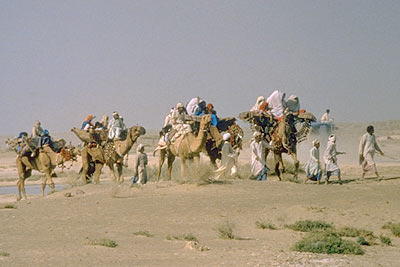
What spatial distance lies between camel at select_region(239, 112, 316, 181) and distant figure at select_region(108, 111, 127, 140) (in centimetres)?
443

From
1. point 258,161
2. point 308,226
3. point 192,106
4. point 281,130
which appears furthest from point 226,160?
point 308,226

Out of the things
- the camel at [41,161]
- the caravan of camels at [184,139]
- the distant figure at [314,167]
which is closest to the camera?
the distant figure at [314,167]

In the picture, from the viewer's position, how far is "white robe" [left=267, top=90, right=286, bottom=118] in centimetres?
2298

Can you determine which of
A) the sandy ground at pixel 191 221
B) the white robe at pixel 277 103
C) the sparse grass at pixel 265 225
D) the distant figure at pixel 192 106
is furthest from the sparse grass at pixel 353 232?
the white robe at pixel 277 103

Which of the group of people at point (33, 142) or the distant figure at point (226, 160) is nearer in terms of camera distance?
the distant figure at point (226, 160)

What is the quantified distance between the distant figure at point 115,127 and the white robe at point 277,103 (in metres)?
5.50

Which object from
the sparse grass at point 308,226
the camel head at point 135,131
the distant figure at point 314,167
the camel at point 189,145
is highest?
the camel head at point 135,131

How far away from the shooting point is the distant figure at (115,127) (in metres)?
23.2

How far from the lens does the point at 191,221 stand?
44.6ft

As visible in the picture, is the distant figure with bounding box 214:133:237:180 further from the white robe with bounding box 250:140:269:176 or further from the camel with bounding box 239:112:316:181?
the camel with bounding box 239:112:316:181

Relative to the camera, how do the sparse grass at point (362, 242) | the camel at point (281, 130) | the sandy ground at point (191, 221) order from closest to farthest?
1. the sandy ground at point (191, 221)
2. the sparse grass at point (362, 242)
3. the camel at point (281, 130)

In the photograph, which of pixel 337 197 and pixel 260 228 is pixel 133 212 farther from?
pixel 337 197

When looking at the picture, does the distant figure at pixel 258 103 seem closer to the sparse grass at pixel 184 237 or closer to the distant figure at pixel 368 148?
the distant figure at pixel 368 148

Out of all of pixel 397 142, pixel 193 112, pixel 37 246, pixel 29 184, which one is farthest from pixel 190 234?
pixel 397 142
